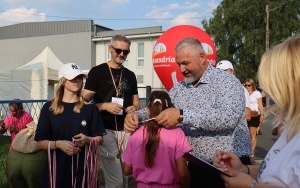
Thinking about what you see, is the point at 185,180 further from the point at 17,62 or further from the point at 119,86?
the point at 17,62

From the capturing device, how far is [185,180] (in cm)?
299

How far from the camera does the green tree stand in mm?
31766

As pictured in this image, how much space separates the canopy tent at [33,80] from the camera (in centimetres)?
1296

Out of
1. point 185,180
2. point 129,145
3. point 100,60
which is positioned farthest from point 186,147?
point 100,60

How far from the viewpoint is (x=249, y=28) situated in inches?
1296

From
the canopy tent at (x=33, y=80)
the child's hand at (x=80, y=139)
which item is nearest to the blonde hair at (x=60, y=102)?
the child's hand at (x=80, y=139)

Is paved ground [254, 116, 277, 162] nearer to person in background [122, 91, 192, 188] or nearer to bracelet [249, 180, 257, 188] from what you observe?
person in background [122, 91, 192, 188]

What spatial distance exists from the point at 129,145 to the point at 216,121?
866 mm

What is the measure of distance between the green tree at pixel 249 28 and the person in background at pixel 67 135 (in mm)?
29337

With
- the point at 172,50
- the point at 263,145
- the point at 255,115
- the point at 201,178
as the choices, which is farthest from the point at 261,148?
the point at 201,178

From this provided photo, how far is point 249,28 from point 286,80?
32.9m

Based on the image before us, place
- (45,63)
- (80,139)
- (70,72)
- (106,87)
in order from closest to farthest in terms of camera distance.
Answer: (80,139) → (70,72) → (106,87) → (45,63)

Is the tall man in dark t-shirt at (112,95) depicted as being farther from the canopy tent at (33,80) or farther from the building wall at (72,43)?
the building wall at (72,43)

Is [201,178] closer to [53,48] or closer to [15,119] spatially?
[15,119]
